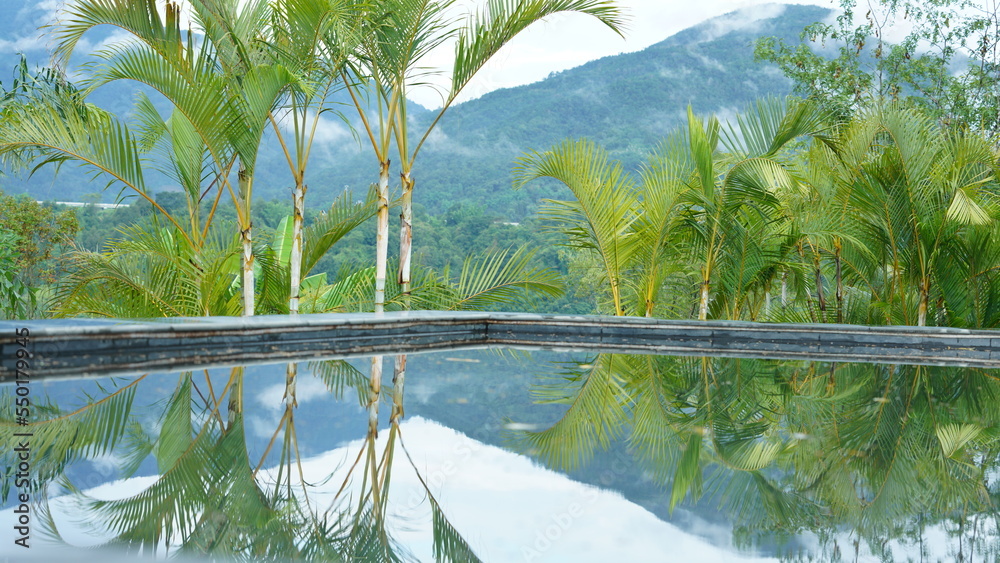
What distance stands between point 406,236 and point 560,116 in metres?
27.3

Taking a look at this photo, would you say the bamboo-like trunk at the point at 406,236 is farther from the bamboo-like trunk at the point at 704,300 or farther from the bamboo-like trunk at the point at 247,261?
the bamboo-like trunk at the point at 704,300

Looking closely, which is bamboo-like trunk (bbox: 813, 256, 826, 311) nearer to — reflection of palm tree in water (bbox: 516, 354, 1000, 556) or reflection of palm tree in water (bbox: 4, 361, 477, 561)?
reflection of palm tree in water (bbox: 516, 354, 1000, 556)

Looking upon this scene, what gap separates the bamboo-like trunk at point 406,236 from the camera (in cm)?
678

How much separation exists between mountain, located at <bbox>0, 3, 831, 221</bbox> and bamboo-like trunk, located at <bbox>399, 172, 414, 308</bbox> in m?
17.0

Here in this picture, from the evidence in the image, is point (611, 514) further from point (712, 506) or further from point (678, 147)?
point (678, 147)

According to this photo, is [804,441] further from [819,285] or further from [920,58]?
[920,58]

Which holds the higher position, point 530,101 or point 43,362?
point 530,101

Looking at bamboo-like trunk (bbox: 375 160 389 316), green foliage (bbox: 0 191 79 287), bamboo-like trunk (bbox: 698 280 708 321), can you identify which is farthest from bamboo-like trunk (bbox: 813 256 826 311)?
green foliage (bbox: 0 191 79 287)

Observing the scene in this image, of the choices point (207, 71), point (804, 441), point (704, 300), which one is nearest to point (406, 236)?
point (207, 71)

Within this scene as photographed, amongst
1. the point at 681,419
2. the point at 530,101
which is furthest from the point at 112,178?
the point at 530,101

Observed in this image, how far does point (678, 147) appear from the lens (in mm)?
7816

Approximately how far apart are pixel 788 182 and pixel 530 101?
90.0 ft

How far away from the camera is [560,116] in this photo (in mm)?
33250

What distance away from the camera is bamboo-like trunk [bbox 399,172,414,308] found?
22.2 ft
